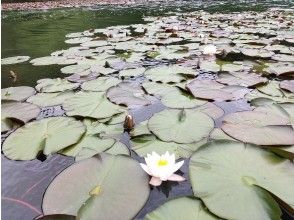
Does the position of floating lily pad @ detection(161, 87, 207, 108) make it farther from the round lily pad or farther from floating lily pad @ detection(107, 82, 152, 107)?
the round lily pad

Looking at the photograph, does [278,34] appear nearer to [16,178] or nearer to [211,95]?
[211,95]

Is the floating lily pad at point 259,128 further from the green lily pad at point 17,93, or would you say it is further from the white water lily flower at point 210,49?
the white water lily flower at point 210,49

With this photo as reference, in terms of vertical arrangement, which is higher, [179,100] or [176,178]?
[176,178]

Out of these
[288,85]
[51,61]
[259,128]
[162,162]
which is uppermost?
[162,162]

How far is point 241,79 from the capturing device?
255cm

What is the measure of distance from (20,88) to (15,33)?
421cm

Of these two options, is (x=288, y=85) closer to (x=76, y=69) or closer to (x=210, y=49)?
(x=210, y=49)

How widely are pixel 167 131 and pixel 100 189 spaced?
1.93ft

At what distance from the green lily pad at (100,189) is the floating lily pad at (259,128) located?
0.62m

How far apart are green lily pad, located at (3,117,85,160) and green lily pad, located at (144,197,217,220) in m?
0.72

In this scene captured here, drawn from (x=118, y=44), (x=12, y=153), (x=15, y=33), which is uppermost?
(x=12, y=153)

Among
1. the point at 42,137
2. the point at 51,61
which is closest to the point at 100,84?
the point at 42,137

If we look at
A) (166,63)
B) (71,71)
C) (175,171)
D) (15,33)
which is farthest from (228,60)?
(15,33)

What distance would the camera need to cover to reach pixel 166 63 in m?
3.28
